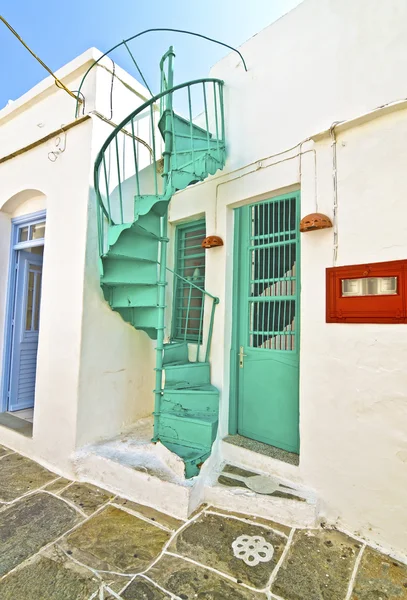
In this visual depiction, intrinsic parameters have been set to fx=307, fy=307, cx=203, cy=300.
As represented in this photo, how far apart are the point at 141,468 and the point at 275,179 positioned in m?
2.92

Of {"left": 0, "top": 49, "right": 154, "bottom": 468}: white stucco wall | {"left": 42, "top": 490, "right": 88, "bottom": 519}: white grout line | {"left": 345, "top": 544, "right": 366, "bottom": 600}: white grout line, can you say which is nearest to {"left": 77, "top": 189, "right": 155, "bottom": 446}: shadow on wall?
{"left": 0, "top": 49, "right": 154, "bottom": 468}: white stucco wall

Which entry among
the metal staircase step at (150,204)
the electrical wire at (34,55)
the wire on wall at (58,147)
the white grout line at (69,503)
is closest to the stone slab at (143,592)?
the white grout line at (69,503)

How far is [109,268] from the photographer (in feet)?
9.82

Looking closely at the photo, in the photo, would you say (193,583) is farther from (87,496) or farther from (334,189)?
(334,189)

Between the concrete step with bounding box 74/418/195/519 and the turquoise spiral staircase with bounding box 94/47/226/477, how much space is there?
0.44ft

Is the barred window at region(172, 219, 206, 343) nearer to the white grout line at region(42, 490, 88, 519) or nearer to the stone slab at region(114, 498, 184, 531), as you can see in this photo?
the stone slab at region(114, 498, 184, 531)

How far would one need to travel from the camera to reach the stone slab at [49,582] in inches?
67.7

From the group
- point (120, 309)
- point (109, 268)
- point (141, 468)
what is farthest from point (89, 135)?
point (141, 468)

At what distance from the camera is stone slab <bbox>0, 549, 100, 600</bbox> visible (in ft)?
5.65

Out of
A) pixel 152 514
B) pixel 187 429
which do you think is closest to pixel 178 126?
pixel 187 429

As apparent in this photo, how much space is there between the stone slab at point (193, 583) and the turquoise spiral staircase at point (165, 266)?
2.24 ft

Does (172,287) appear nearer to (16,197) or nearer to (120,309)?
(120,309)

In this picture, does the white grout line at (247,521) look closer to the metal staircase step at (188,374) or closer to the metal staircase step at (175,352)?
the metal staircase step at (188,374)

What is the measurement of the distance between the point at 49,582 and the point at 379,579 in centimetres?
196
